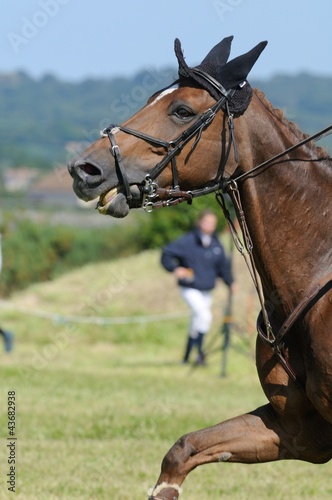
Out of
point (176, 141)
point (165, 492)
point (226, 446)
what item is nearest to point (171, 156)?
point (176, 141)

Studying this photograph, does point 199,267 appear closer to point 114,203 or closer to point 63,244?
point 114,203

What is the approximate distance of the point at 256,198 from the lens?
4930mm

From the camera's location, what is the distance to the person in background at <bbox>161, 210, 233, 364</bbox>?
49.3ft

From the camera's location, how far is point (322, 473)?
25.3 ft

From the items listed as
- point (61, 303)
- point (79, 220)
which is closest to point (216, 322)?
point (61, 303)

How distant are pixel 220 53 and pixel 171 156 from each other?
27.8 inches

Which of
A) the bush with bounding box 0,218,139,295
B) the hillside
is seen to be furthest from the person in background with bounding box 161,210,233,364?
the hillside

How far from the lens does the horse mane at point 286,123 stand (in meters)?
5.03

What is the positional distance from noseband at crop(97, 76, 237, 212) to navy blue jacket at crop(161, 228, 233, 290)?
1023 cm

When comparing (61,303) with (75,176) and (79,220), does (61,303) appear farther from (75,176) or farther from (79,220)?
(79,220)

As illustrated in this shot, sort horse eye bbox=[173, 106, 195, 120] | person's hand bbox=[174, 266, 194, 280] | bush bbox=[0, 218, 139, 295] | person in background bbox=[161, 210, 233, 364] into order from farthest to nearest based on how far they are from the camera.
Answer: bush bbox=[0, 218, 139, 295] → person in background bbox=[161, 210, 233, 364] → person's hand bbox=[174, 266, 194, 280] → horse eye bbox=[173, 106, 195, 120]

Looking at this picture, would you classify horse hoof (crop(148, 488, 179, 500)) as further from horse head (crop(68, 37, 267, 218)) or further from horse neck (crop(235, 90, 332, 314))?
horse head (crop(68, 37, 267, 218))

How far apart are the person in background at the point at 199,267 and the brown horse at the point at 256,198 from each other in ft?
32.1

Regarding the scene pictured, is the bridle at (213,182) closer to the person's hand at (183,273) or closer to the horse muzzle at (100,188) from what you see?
the horse muzzle at (100,188)
